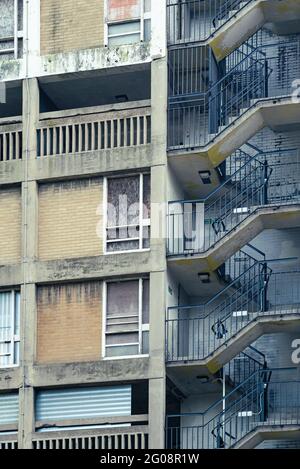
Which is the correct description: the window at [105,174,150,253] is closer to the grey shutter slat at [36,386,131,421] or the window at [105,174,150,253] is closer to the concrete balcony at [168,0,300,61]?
the grey shutter slat at [36,386,131,421]

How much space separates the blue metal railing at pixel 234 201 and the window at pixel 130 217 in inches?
29.0

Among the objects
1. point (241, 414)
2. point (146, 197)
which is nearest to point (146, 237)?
point (146, 197)

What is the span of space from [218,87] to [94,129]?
3748 millimetres

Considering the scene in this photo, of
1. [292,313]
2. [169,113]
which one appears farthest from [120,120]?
[292,313]

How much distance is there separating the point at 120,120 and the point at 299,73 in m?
5.47

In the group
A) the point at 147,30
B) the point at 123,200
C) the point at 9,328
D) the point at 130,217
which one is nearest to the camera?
the point at 130,217

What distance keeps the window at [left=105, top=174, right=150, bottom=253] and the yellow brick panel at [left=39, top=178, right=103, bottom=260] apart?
0.33 m

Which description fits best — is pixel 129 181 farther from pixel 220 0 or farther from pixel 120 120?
pixel 220 0

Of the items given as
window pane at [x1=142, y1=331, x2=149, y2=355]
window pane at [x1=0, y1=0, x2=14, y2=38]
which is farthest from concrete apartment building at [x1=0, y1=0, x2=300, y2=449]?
window pane at [x1=0, y1=0, x2=14, y2=38]

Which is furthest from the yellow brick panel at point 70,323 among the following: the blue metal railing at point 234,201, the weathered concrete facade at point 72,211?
the blue metal railing at point 234,201

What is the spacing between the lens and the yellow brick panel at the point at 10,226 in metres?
68.6

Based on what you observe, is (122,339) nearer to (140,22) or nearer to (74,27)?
(140,22)

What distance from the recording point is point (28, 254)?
68062 mm

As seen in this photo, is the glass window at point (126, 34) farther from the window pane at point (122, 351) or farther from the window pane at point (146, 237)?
the window pane at point (122, 351)
